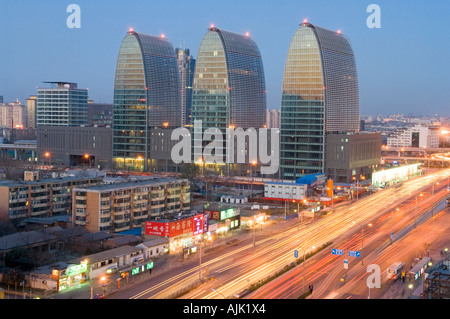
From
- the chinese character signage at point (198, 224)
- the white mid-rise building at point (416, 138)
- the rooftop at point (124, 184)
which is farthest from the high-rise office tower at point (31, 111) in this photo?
the chinese character signage at point (198, 224)

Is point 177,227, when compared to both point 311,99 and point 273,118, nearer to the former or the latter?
point 311,99

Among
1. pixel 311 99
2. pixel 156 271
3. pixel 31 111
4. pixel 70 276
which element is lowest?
pixel 156 271

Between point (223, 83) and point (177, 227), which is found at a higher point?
point (223, 83)

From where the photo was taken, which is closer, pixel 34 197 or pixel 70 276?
pixel 70 276

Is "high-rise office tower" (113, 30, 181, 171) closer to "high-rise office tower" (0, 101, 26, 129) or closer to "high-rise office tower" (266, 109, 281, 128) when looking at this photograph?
"high-rise office tower" (0, 101, 26, 129)

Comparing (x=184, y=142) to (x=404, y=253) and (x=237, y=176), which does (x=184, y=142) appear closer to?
(x=237, y=176)

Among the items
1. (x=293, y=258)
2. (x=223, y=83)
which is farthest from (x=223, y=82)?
(x=293, y=258)

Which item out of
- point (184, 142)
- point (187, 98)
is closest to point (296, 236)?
point (184, 142)
